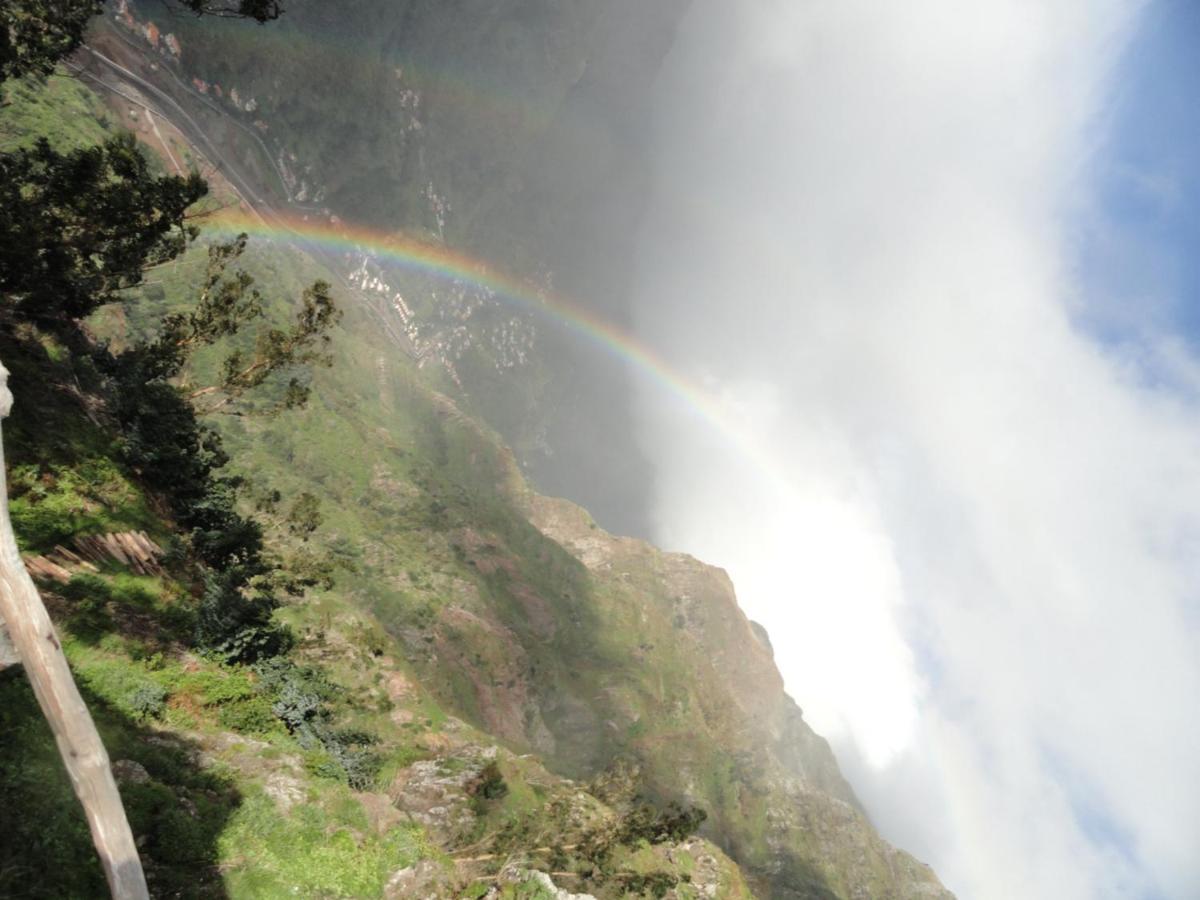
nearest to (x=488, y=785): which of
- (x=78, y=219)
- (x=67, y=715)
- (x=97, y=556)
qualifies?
(x=97, y=556)

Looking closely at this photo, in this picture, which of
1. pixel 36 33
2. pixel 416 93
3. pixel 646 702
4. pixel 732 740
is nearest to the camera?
pixel 36 33

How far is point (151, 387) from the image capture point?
95.6 feet

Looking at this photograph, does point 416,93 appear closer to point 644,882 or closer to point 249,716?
point 249,716

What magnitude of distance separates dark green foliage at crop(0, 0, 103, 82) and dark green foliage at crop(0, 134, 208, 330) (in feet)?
7.65

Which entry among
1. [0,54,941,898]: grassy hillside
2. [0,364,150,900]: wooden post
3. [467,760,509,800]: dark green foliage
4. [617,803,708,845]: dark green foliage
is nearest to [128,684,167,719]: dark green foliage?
[0,54,941,898]: grassy hillside

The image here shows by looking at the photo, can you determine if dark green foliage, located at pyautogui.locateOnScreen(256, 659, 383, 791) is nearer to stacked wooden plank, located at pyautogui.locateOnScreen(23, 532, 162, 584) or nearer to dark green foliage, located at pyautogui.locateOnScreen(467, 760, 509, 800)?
stacked wooden plank, located at pyautogui.locateOnScreen(23, 532, 162, 584)

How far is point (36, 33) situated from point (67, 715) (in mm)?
24081

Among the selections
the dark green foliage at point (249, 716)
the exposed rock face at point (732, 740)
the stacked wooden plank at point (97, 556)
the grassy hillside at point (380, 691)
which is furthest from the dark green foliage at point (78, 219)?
the exposed rock face at point (732, 740)

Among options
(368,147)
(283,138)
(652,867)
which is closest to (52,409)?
(652,867)

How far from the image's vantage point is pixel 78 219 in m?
22.5

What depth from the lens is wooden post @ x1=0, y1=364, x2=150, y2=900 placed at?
693cm

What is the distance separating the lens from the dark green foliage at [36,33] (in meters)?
19.2

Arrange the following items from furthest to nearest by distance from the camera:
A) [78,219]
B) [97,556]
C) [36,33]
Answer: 1. [78,219]
2. [97,556]
3. [36,33]

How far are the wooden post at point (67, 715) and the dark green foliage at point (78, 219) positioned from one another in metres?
19.3
